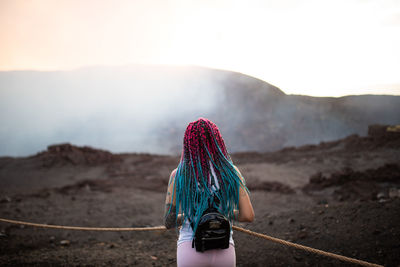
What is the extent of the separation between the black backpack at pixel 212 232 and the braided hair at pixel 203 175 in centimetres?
16

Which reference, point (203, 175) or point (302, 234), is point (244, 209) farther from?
point (302, 234)

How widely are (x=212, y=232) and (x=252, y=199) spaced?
731 centimetres

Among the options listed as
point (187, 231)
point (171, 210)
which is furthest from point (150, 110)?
point (187, 231)

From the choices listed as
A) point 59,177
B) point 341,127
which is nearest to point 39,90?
point 59,177

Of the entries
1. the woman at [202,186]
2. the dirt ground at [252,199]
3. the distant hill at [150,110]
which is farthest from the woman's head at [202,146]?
the distant hill at [150,110]

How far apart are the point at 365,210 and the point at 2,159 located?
2148 cm

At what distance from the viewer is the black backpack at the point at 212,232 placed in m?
1.42

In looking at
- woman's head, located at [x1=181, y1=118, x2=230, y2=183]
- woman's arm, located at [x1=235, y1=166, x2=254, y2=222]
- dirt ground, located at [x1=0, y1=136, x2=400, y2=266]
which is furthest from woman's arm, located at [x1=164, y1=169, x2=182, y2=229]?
dirt ground, located at [x1=0, y1=136, x2=400, y2=266]

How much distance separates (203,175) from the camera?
165 cm

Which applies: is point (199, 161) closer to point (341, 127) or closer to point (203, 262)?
point (203, 262)

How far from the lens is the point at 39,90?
3300 cm

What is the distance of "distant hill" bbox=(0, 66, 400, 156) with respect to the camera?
27.7 meters

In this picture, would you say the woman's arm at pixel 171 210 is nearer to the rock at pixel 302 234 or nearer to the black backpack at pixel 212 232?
the black backpack at pixel 212 232

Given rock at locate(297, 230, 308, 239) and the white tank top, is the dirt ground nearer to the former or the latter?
rock at locate(297, 230, 308, 239)
